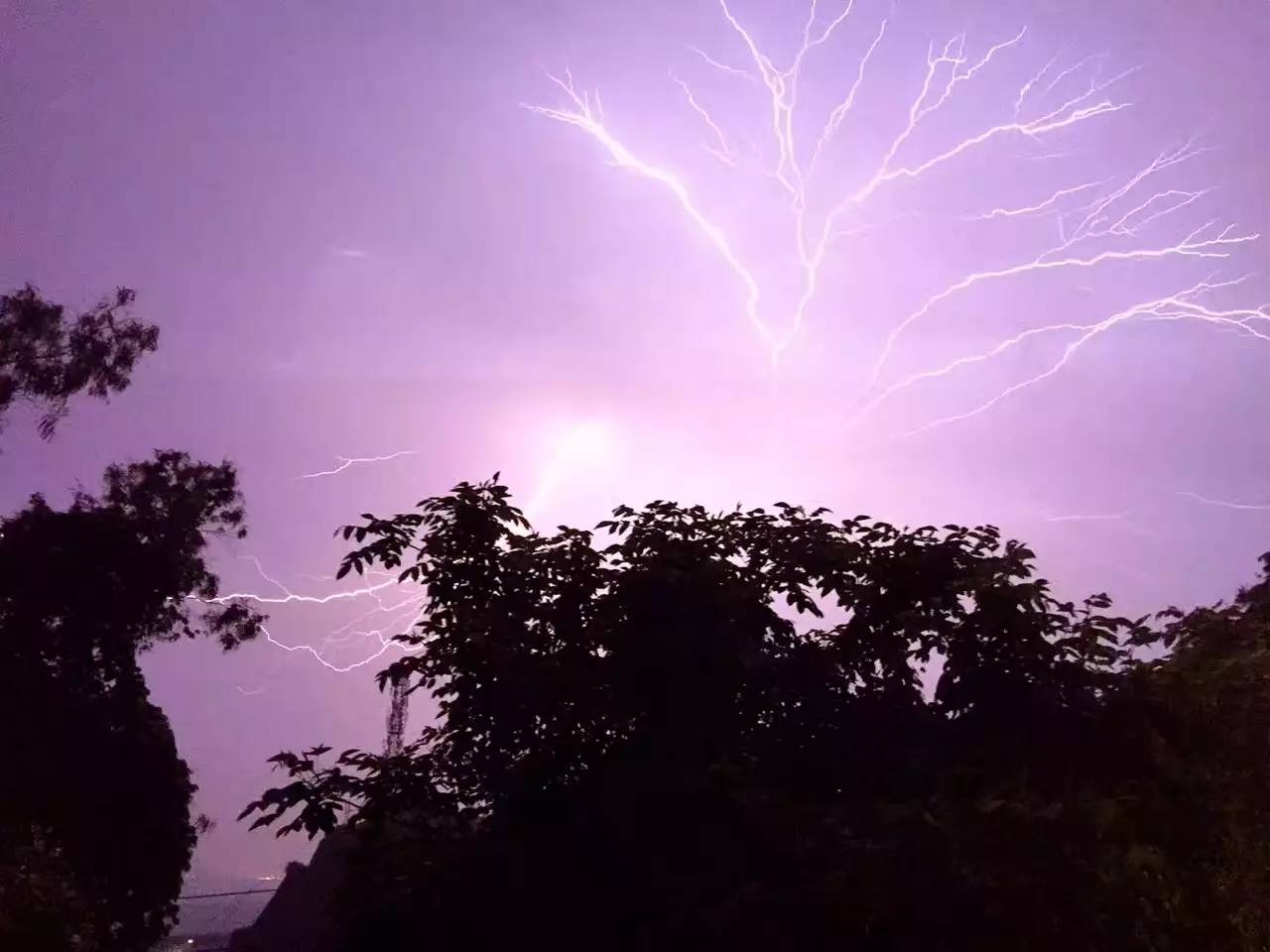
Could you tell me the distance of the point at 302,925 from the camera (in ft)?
123

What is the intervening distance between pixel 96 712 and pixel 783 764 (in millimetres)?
19567

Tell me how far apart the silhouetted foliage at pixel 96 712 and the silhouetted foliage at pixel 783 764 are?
15.9m

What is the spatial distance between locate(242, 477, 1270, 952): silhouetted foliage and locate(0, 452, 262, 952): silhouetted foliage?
52.0 ft

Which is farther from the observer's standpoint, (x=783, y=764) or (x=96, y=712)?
(x=96, y=712)

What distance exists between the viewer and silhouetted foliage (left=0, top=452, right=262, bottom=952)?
19.5 metres

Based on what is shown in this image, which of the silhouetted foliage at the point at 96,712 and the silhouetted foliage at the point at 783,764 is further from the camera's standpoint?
the silhouetted foliage at the point at 96,712

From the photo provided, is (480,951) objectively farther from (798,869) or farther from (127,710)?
(127,710)

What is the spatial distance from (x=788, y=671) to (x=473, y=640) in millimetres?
1968

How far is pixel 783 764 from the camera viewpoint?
5.48 meters

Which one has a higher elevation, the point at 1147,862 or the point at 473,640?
the point at 473,640

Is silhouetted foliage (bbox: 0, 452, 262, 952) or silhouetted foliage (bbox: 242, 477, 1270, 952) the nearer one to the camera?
silhouetted foliage (bbox: 242, 477, 1270, 952)

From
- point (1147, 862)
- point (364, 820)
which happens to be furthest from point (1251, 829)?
point (364, 820)

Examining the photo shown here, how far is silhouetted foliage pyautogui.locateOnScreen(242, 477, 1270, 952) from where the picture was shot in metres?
4.63

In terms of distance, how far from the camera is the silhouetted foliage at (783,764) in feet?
15.2
